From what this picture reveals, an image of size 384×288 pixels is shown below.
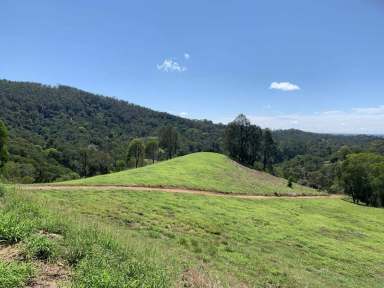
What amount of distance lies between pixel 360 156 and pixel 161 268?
234ft

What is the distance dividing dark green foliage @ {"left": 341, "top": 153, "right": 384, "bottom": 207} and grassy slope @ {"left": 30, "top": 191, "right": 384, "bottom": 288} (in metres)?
38.1

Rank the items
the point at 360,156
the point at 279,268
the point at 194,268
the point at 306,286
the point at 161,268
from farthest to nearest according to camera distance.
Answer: the point at 360,156
the point at 279,268
the point at 306,286
the point at 194,268
the point at 161,268

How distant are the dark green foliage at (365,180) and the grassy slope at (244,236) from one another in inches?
1501

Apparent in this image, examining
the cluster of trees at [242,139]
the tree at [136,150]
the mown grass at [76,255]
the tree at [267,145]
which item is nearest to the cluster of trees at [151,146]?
the tree at [136,150]

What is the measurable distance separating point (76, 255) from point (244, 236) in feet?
46.4

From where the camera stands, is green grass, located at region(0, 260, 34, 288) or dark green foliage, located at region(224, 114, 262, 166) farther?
dark green foliage, located at region(224, 114, 262, 166)

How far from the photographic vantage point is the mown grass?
22.1 ft

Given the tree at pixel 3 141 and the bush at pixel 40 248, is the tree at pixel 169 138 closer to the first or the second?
the tree at pixel 3 141

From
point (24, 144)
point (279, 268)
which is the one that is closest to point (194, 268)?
point (279, 268)

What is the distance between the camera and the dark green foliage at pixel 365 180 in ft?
220

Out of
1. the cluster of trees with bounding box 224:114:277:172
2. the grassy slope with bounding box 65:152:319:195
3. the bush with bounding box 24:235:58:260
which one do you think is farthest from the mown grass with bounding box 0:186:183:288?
the cluster of trees with bounding box 224:114:277:172

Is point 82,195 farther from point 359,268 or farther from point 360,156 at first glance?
point 360,156

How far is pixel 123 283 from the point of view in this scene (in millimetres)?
6914

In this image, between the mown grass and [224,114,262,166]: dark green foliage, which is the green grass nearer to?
the mown grass
